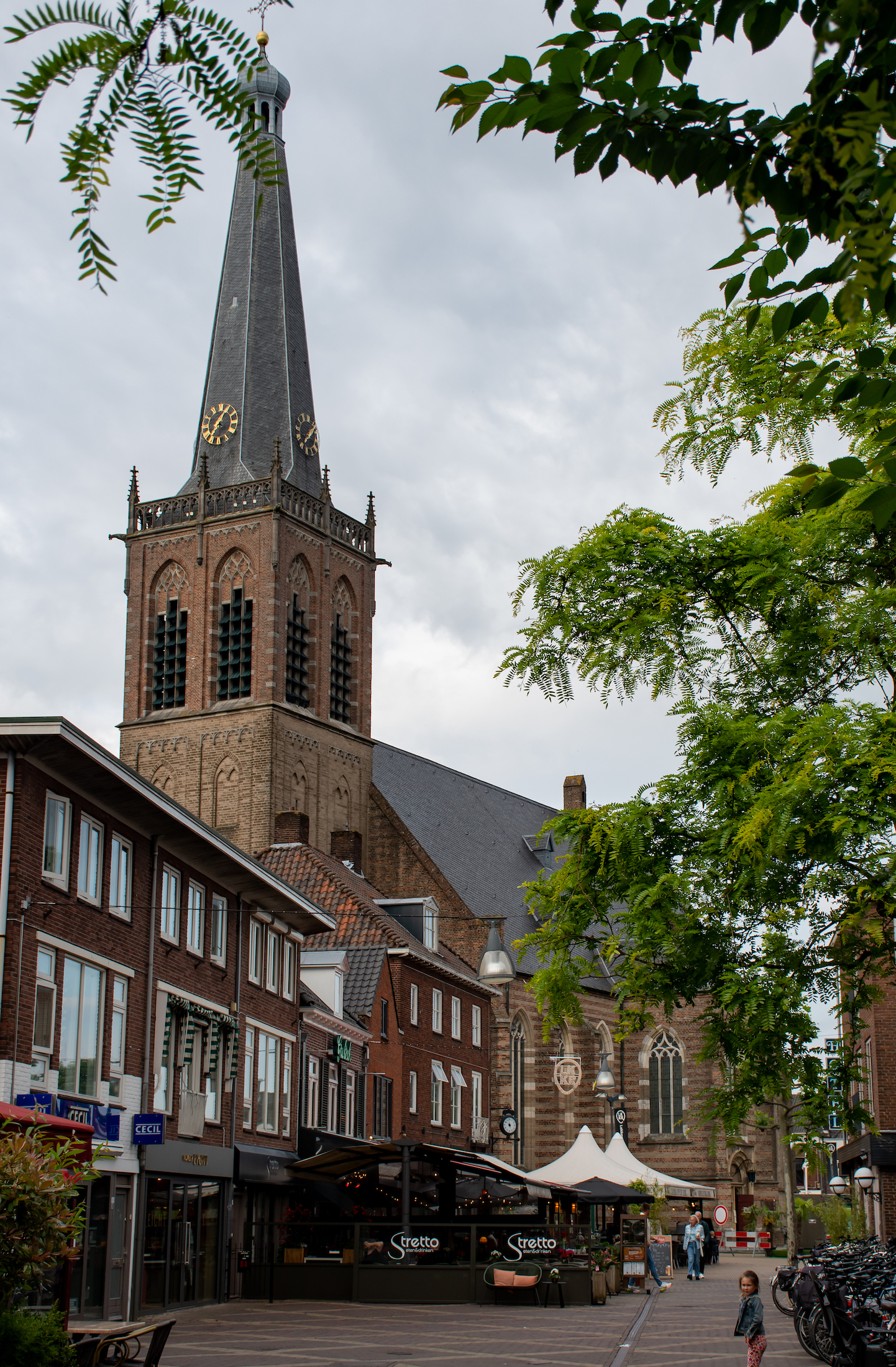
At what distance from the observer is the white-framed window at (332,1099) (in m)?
33.7

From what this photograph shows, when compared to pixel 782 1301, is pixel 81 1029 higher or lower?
higher

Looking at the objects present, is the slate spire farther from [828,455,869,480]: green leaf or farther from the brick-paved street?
[828,455,869,480]: green leaf

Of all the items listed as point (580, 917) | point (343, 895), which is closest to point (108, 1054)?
point (580, 917)

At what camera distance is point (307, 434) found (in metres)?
66.4

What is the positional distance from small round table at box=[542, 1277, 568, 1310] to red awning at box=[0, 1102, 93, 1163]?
49.0ft

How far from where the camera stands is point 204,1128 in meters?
25.5

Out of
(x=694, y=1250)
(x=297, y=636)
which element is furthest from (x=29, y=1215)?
(x=297, y=636)

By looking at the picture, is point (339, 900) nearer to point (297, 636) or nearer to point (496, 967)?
point (496, 967)

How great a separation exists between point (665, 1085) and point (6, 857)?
51.2 meters

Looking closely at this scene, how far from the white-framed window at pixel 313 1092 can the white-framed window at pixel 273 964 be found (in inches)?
124

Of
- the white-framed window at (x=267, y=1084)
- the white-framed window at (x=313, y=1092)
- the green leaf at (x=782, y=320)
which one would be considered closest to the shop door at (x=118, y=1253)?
the white-framed window at (x=267, y=1084)

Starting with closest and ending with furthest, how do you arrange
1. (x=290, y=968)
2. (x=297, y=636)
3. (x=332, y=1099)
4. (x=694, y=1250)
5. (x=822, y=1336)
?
(x=822, y=1336) < (x=290, y=968) < (x=332, y=1099) < (x=694, y=1250) < (x=297, y=636)

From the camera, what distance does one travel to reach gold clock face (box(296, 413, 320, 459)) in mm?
65938

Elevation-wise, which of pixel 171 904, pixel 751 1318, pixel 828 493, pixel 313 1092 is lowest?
pixel 751 1318
